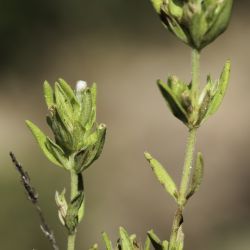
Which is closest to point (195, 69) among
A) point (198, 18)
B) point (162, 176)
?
point (198, 18)

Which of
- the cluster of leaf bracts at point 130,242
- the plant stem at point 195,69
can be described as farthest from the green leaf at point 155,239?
the plant stem at point 195,69

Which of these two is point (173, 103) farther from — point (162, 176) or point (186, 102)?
point (162, 176)

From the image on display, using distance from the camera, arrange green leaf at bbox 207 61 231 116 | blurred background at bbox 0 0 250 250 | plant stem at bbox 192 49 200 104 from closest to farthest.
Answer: plant stem at bbox 192 49 200 104
green leaf at bbox 207 61 231 116
blurred background at bbox 0 0 250 250

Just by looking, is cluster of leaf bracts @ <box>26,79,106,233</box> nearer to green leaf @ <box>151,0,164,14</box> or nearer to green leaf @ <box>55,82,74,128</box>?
green leaf @ <box>55,82,74,128</box>

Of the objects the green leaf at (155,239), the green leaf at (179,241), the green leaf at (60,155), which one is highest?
the green leaf at (60,155)

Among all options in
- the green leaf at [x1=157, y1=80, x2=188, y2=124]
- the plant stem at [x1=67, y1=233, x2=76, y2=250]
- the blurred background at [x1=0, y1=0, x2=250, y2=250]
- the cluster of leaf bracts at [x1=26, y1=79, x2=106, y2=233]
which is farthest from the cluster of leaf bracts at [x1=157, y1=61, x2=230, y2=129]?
the blurred background at [x1=0, y1=0, x2=250, y2=250]

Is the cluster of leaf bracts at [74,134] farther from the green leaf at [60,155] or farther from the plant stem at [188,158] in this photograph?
the plant stem at [188,158]

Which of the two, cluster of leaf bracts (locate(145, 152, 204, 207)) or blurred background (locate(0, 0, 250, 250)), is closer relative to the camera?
cluster of leaf bracts (locate(145, 152, 204, 207))
